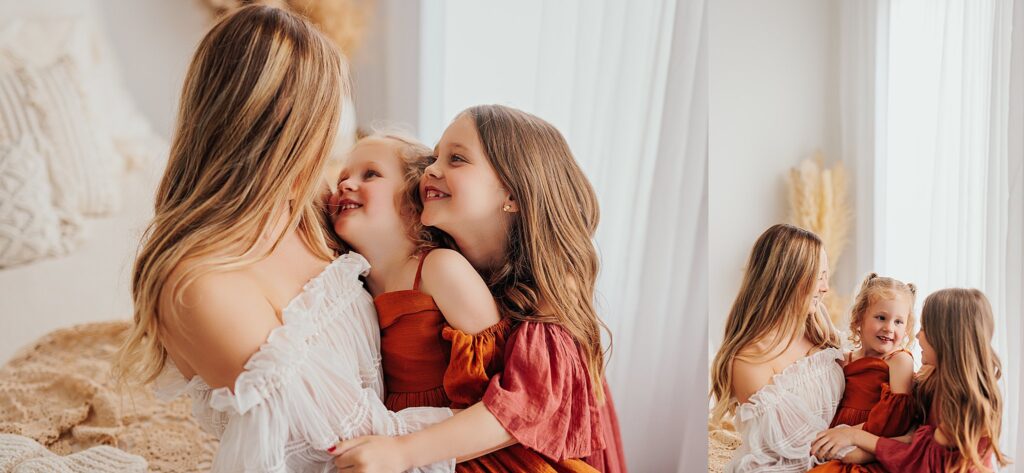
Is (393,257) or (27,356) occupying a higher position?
(393,257)

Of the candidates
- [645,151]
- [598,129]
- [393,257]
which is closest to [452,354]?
[393,257]

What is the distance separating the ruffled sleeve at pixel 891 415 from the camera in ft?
3.11

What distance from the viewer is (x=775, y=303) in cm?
110

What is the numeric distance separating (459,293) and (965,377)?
2.22ft

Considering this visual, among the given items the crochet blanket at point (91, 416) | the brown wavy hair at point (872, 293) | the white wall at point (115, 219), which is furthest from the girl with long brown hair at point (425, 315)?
the white wall at point (115, 219)

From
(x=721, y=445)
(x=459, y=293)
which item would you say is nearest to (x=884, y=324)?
(x=721, y=445)

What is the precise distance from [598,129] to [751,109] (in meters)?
0.79

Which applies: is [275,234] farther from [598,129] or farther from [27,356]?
[27,356]

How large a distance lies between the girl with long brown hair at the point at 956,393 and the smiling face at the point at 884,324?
3cm

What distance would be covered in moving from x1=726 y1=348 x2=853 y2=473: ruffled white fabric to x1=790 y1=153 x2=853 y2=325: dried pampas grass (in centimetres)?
7

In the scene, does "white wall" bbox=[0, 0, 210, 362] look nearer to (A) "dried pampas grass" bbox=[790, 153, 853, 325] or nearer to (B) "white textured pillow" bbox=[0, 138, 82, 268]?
(B) "white textured pillow" bbox=[0, 138, 82, 268]

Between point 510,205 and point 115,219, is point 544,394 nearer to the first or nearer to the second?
point 510,205

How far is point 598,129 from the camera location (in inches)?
74.7

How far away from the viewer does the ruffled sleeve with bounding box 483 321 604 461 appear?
3.81 feet
